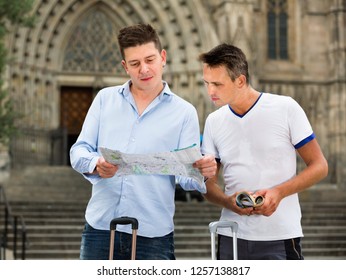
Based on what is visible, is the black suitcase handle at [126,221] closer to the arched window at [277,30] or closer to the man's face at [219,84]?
the man's face at [219,84]

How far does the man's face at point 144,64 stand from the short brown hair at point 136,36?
19 mm

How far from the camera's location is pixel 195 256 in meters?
13.0

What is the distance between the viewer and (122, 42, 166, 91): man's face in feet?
11.7

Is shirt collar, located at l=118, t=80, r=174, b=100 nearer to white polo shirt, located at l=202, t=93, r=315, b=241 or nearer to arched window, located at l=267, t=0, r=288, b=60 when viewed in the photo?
white polo shirt, located at l=202, t=93, r=315, b=241

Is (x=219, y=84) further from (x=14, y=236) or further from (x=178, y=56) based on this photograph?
(x=178, y=56)

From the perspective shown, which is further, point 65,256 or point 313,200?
point 313,200

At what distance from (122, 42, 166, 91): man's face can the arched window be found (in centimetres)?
2088

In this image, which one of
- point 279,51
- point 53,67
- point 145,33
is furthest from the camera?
point 279,51

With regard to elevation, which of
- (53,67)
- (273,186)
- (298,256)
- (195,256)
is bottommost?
(195,256)

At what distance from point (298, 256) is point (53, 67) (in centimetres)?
1968

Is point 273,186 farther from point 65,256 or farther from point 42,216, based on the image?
point 42,216

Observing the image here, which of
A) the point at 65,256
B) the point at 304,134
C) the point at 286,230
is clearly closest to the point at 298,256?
the point at 286,230

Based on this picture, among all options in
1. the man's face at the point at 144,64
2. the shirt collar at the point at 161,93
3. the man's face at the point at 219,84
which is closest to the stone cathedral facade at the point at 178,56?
the shirt collar at the point at 161,93

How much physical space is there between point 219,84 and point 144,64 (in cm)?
37
